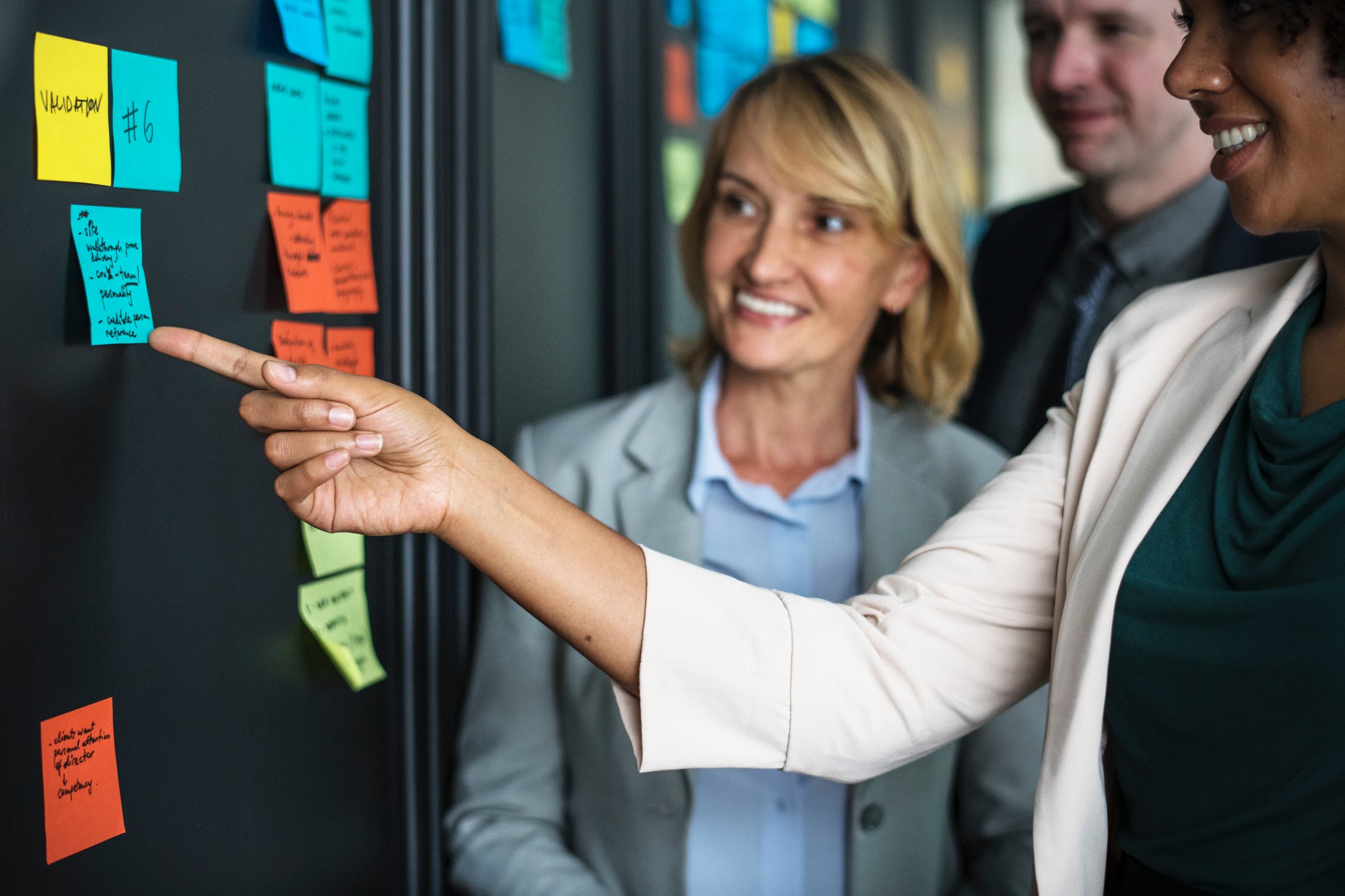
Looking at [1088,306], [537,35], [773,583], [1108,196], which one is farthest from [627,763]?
[1108,196]

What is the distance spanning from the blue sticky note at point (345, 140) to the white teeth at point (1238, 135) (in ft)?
2.99

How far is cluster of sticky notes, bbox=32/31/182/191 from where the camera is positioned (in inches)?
36.5

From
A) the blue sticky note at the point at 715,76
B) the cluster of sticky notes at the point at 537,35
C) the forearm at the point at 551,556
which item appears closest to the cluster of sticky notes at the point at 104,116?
the forearm at the point at 551,556

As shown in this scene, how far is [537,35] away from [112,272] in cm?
95

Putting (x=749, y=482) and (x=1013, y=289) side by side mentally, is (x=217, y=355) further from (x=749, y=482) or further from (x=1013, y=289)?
(x=1013, y=289)

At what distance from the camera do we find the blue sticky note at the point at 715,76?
90.7 inches

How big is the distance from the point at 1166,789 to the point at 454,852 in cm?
97

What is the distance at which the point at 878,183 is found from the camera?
168cm

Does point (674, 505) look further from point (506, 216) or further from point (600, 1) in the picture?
point (600, 1)

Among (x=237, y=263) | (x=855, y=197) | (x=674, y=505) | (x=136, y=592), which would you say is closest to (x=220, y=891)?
(x=136, y=592)

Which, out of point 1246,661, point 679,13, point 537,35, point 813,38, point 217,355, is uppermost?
point 813,38

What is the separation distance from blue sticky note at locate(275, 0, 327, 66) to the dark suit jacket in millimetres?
1424

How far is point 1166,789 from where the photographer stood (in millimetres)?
1015

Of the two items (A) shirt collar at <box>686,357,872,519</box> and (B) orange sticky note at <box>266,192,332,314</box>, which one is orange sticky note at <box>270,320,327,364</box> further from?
(A) shirt collar at <box>686,357,872,519</box>
